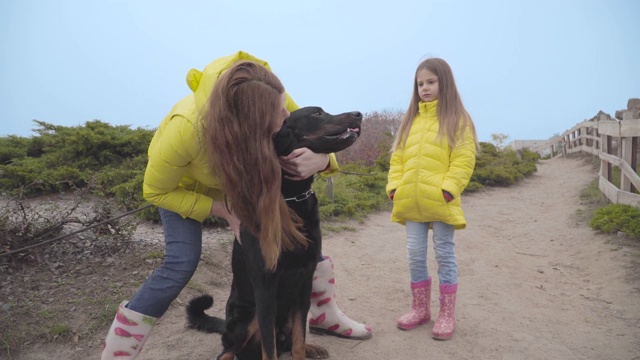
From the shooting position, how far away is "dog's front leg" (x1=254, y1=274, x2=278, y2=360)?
2.34m

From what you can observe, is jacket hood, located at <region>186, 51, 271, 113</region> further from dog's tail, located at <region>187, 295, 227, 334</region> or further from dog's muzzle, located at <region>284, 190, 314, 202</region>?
dog's tail, located at <region>187, 295, 227, 334</region>

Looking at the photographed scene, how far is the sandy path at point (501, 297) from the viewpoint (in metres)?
3.08

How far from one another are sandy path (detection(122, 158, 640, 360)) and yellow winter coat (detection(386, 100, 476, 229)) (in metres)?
0.86

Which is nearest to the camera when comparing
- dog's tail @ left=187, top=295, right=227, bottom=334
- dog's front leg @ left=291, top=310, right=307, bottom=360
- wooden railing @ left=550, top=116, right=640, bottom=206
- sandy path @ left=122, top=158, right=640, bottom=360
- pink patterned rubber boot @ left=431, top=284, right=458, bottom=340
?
dog's front leg @ left=291, top=310, right=307, bottom=360

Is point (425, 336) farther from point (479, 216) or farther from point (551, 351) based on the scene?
point (479, 216)

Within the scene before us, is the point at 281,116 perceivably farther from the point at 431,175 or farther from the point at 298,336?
the point at 431,175

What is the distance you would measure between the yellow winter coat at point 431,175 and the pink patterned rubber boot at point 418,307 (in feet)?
1.66

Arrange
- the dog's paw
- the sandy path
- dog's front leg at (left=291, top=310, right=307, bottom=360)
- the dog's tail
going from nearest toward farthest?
dog's front leg at (left=291, top=310, right=307, bottom=360) → the dog's tail → the dog's paw → the sandy path

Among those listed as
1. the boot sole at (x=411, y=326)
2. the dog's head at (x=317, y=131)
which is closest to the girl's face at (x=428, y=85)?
the dog's head at (x=317, y=131)

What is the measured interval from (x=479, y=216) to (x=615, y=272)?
3.08 m

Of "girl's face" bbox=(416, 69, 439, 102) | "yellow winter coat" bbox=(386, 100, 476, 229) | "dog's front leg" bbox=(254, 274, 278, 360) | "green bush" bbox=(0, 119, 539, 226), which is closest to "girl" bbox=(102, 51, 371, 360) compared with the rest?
"dog's front leg" bbox=(254, 274, 278, 360)

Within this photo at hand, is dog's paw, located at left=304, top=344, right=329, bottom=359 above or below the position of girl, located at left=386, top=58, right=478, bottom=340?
below

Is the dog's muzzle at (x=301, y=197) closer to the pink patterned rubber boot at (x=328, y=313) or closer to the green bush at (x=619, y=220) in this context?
the pink patterned rubber boot at (x=328, y=313)

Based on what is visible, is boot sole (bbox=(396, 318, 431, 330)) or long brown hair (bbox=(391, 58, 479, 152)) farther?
boot sole (bbox=(396, 318, 431, 330))
